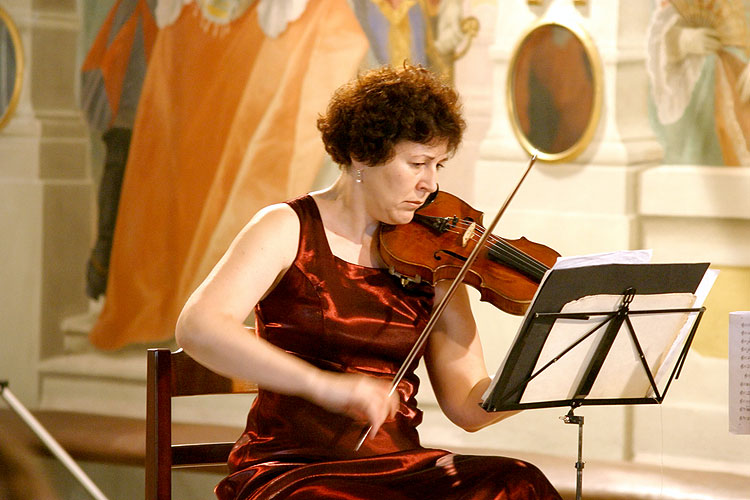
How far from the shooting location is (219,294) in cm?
188

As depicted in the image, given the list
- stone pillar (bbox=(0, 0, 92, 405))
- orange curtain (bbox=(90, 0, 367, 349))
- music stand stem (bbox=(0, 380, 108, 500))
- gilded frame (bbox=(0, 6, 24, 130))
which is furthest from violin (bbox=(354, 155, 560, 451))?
gilded frame (bbox=(0, 6, 24, 130))

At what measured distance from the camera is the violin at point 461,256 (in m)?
2.05

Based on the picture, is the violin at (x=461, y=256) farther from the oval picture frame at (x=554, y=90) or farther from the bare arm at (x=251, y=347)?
the oval picture frame at (x=554, y=90)

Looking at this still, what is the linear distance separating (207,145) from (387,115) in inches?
88.3

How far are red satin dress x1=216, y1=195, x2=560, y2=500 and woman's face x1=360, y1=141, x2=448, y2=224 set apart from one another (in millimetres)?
133

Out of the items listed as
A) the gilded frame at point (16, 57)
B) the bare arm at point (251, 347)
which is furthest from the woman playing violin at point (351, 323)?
the gilded frame at point (16, 57)

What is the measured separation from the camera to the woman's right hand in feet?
A: 5.80

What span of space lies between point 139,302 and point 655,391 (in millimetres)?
2736

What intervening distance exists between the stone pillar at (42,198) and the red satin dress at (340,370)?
253 centimetres

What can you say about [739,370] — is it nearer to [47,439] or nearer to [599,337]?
[599,337]

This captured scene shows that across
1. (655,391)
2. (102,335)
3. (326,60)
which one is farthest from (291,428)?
(102,335)

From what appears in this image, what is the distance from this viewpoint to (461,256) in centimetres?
209

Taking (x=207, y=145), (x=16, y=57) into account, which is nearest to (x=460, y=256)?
(x=207, y=145)

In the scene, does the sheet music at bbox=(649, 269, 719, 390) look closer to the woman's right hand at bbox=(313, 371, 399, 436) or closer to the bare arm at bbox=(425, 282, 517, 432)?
the bare arm at bbox=(425, 282, 517, 432)
